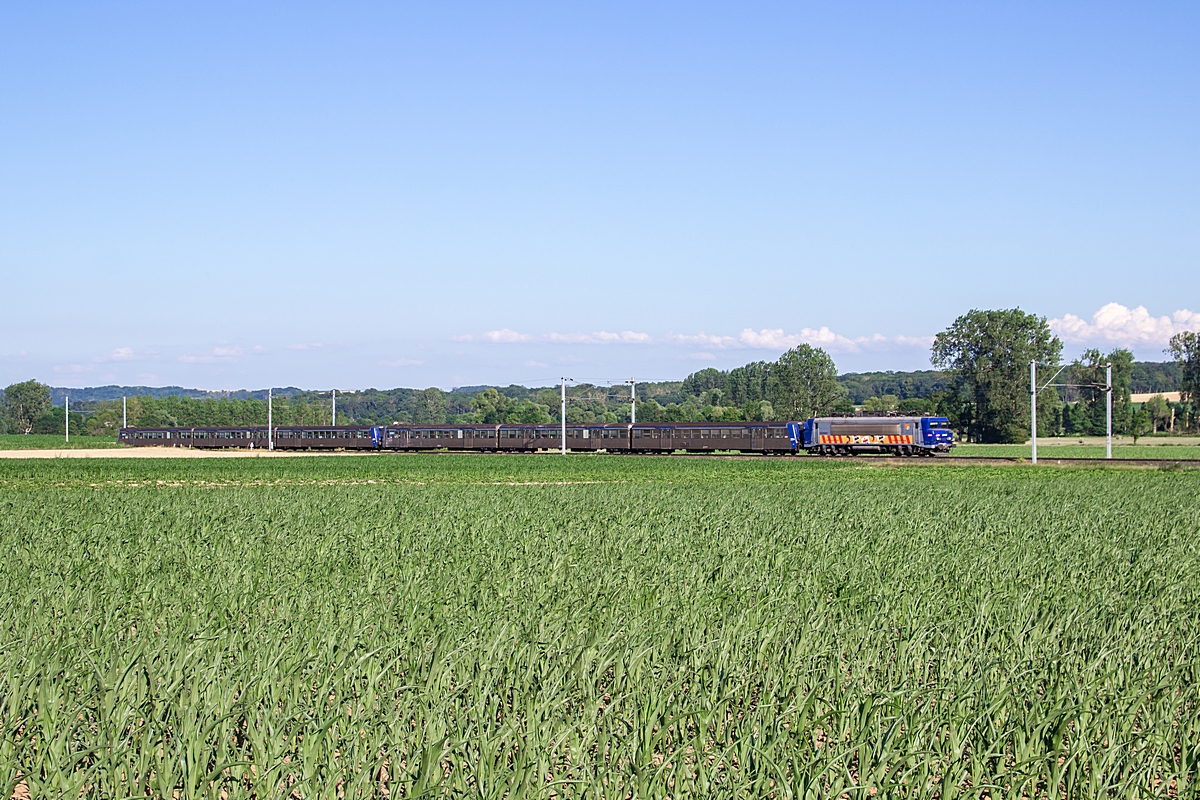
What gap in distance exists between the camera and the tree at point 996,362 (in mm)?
126562

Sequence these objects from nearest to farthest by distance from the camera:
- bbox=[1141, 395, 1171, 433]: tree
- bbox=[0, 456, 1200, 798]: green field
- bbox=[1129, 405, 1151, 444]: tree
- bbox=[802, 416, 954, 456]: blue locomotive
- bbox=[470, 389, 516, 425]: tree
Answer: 1. bbox=[0, 456, 1200, 798]: green field
2. bbox=[802, 416, 954, 456]: blue locomotive
3. bbox=[1129, 405, 1151, 444]: tree
4. bbox=[1141, 395, 1171, 433]: tree
5. bbox=[470, 389, 516, 425]: tree

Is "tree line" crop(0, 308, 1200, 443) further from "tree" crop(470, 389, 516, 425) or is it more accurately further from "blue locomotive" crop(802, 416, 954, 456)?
"blue locomotive" crop(802, 416, 954, 456)

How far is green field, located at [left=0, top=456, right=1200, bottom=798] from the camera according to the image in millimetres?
5699

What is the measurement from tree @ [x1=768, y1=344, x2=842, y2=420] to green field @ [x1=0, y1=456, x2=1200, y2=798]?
136241mm

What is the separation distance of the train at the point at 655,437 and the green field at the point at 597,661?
6046 centimetres

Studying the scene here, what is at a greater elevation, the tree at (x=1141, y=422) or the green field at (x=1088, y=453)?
the tree at (x=1141, y=422)

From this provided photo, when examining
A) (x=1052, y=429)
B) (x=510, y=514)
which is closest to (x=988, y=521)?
(x=510, y=514)

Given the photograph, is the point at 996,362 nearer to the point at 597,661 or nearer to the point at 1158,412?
the point at 1158,412

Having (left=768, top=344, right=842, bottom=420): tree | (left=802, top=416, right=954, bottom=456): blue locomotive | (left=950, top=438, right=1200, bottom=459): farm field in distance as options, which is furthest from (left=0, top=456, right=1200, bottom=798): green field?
(left=768, top=344, right=842, bottom=420): tree

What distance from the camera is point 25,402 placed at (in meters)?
198

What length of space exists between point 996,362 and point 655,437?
65.0 m

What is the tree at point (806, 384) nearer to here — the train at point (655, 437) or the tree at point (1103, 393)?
the tree at point (1103, 393)

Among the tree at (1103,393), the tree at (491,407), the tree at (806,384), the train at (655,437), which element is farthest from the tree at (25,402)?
the tree at (1103,393)

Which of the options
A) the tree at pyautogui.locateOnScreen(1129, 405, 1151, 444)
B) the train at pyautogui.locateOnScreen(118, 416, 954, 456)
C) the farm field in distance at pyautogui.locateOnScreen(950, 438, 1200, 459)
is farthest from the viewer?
the tree at pyautogui.locateOnScreen(1129, 405, 1151, 444)
